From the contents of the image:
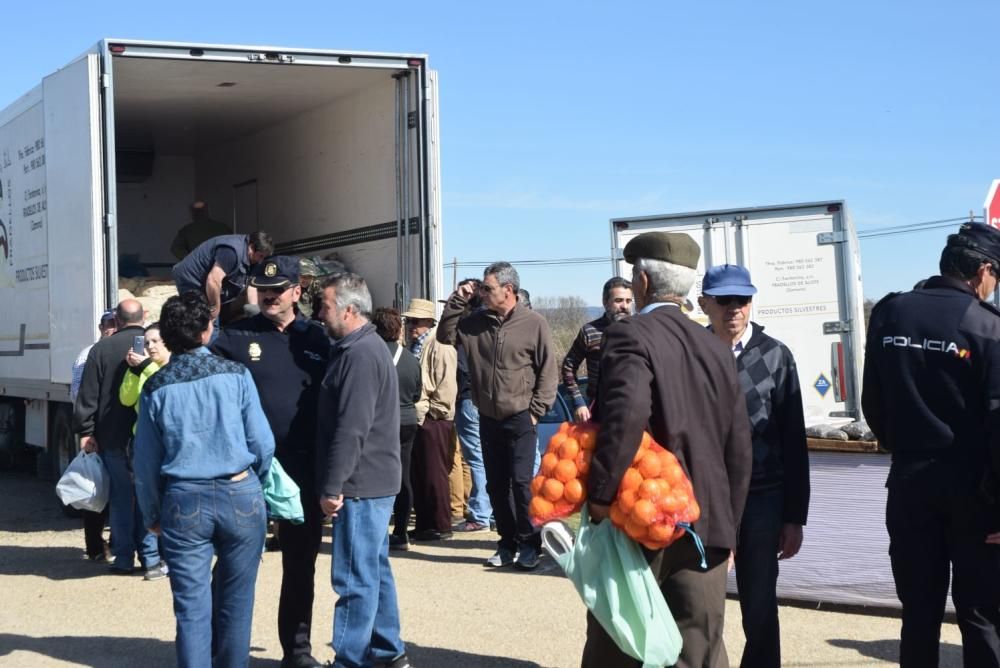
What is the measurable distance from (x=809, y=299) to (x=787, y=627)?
4.19 meters

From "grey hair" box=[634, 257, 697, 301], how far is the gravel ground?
2.61m

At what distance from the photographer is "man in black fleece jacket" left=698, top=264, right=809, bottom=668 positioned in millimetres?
4984

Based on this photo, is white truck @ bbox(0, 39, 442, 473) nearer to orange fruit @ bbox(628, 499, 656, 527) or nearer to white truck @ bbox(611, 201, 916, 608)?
white truck @ bbox(611, 201, 916, 608)

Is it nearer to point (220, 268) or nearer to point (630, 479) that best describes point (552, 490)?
→ point (630, 479)

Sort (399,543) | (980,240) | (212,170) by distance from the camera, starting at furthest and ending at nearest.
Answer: (212,170) < (399,543) < (980,240)

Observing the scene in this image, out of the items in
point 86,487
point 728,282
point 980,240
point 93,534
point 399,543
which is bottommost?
point 399,543

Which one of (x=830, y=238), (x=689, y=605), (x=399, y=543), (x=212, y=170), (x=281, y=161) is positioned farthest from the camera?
(x=212, y=170)

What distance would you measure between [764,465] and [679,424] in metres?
1.05

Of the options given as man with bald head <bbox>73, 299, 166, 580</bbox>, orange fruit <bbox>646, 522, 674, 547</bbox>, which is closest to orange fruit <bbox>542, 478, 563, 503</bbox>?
orange fruit <bbox>646, 522, 674, 547</bbox>

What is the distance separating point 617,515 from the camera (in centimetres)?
396

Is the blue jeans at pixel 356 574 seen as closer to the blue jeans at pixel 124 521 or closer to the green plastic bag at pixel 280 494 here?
the green plastic bag at pixel 280 494

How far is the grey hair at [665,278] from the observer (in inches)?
169

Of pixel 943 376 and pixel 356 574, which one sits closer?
pixel 943 376

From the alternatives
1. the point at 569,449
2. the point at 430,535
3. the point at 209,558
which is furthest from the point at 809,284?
the point at 569,449
